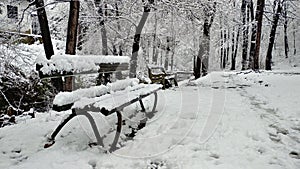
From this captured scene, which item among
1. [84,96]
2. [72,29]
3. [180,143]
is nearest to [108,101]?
[84,96]

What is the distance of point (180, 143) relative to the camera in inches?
140

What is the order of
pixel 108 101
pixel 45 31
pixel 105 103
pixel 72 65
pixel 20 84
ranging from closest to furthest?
pixel 105 103
pixel 108 101
pixel 72 65
pixel 45 31
pixel 20 84

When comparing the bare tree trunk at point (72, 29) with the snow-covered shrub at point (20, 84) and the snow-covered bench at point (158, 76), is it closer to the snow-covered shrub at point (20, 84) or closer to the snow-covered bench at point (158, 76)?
the snow-covered shrub at point (20, 84)

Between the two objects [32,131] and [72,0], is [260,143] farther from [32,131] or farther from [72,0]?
[72,0]

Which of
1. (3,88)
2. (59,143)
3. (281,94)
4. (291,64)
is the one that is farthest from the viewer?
(291,64)

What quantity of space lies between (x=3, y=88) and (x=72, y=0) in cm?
381

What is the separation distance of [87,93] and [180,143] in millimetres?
1561

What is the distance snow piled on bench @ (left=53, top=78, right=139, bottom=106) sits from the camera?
3124 mm

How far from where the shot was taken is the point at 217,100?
668cm

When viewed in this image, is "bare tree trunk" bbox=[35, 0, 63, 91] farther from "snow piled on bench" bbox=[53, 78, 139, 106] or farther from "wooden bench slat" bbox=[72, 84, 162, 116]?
"wooden bench slat" bbox=[72, 84, 162, 116]

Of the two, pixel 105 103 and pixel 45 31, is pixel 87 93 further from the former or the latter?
pixel 45 31

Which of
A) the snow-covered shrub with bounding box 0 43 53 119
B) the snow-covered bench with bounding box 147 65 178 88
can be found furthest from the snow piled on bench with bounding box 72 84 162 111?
the snow-covered bench with bounding box 147 65 178 88

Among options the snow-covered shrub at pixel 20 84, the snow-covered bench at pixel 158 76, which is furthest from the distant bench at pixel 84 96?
the snow-covered bench at pixel 158 76

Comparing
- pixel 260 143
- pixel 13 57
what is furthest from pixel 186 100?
pixel 13 57
